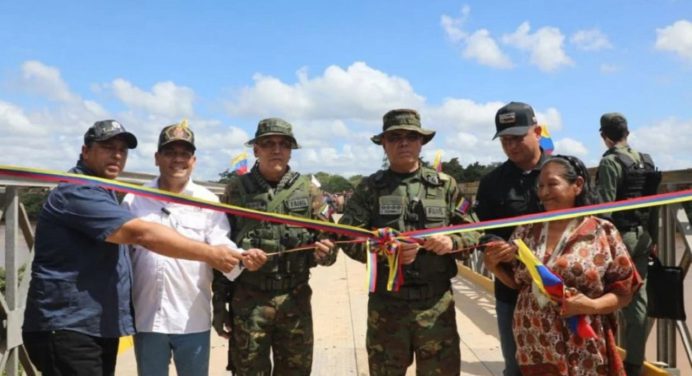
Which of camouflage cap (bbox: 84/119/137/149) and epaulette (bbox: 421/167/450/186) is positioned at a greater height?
camouflage cap (bbox: 84/119/137/149)

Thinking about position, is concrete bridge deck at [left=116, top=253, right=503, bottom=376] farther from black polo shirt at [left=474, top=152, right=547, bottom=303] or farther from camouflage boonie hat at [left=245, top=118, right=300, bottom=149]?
camouflage boonie hat at [left=245, top=118, right=300, bottom=149]

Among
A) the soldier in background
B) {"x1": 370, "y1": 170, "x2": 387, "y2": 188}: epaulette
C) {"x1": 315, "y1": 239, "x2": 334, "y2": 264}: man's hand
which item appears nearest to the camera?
Answer: {"x1": 315, "y1": 239, "x2": 334, "y2": 264}: man's hand

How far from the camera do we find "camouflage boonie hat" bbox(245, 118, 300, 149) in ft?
10.4

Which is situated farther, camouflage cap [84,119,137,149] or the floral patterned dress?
camouflage cap [84,119,137,149]

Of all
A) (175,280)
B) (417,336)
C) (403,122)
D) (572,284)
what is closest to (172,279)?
(175,280)

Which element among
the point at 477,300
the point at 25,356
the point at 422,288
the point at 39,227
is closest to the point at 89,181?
the point at 39,227

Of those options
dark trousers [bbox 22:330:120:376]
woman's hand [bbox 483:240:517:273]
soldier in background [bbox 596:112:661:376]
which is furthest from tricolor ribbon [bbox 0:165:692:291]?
soldier in background [bbox 596:112:661:376]

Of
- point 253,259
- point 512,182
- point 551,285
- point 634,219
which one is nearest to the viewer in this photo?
point 551,285

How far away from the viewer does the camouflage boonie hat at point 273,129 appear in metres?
3.16

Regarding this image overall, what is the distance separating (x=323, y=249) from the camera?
303 cm

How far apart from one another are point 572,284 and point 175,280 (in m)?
2.01

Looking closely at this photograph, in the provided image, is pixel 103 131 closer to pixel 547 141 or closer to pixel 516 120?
pixel 516 120

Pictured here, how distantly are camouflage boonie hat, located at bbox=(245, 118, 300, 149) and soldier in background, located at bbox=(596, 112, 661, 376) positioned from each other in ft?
7.80

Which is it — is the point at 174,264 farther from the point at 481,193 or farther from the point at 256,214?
the point at 481,193
